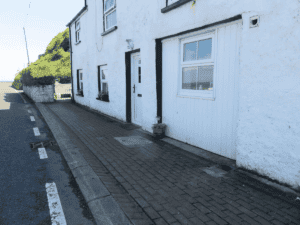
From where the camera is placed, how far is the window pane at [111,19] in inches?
367

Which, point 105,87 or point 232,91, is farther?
point 105,87

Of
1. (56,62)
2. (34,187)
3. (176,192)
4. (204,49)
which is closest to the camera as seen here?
(176,192)

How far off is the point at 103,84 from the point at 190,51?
21.7 feet

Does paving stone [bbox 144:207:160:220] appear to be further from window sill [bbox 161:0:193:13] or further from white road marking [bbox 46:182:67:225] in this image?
window sill [bbox 161:0:193:13]

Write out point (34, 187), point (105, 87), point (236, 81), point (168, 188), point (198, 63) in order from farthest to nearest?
point (105, 87), point (198, 63), point (236, 81), point (34, 187), point (168, 188)

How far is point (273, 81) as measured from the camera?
11.2ft

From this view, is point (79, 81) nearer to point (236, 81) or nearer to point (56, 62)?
point (236, 81)

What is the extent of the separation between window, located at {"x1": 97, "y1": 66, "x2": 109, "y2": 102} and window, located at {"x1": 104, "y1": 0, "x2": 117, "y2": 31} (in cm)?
195

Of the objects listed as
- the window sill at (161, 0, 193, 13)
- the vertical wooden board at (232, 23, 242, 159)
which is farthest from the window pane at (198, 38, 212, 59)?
the window sill at (161, 0, 193, 13)

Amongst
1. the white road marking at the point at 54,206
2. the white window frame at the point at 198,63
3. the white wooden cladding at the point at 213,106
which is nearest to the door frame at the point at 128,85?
Result: the white wooden cladding at the point at 213,106

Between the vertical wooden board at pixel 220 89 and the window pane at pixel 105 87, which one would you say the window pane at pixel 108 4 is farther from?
the vertical wooden board at pixel 220 89

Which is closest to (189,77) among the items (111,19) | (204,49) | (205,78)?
(205,78)

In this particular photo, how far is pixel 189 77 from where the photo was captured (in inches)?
219

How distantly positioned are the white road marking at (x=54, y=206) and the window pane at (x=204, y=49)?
13.0ft
